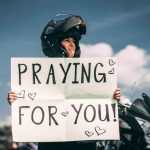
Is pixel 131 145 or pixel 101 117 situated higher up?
pixel 101 117

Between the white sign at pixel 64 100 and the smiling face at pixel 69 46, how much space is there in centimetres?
6

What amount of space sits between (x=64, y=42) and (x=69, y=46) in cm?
11

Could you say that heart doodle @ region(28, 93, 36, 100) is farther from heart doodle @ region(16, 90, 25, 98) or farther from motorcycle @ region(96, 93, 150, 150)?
motorcycle @ region(96, 93, 150, 150)

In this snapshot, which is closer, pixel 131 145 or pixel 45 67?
pixel 45 67

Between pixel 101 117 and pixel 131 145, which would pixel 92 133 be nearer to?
pixel 101 117

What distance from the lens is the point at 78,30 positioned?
5699mm

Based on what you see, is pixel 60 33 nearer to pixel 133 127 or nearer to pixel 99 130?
pixel 99 130

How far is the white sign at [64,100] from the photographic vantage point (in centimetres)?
528

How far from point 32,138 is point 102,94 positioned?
78cm

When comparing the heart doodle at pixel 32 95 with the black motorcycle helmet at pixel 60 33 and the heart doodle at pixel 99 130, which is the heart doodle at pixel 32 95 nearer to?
the black motorcycle helmet at pixel 60 33

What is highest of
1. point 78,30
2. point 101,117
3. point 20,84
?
point 78,30

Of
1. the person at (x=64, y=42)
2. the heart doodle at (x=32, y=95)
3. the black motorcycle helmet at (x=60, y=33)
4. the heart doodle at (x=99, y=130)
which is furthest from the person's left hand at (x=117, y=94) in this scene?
the heart doodle at (x=32, y=95)

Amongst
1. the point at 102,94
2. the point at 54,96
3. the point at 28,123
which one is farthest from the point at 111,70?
the point at 28,123

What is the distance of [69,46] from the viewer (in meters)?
5.27
